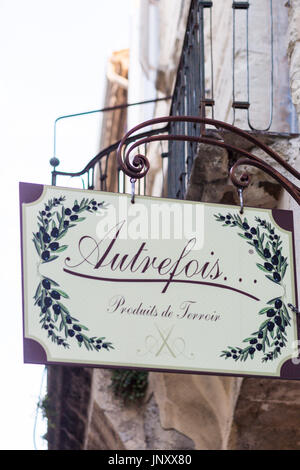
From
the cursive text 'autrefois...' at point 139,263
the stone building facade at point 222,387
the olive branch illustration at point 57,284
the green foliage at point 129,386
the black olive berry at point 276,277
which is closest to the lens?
the olive branch illustration at point 57,284

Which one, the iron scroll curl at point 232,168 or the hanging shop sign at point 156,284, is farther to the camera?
the iron scroll curl at point 232,168

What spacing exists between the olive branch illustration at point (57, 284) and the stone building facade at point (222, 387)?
32.3 inches

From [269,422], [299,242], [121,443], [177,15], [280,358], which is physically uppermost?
[177,15]

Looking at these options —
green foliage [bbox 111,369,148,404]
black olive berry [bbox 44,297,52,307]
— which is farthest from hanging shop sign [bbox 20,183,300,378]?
green foliage [bbox 111,369,148,404]

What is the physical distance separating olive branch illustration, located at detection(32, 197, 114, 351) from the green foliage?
3.44 metres

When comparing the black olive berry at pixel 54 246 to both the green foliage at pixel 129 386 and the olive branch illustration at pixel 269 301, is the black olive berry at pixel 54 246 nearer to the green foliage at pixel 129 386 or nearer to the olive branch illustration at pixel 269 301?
the olive branch illustration at pixel 269 301

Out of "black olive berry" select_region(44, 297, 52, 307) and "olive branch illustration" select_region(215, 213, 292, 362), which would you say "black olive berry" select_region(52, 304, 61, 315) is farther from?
"olive branch illustration" select_region(215, 213, 292, 362)

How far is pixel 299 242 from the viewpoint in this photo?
15.4ft

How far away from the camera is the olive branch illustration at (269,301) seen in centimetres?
389

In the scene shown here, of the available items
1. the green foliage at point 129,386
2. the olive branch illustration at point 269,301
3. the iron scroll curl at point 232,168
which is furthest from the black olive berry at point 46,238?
the green foliage at point 129,386
